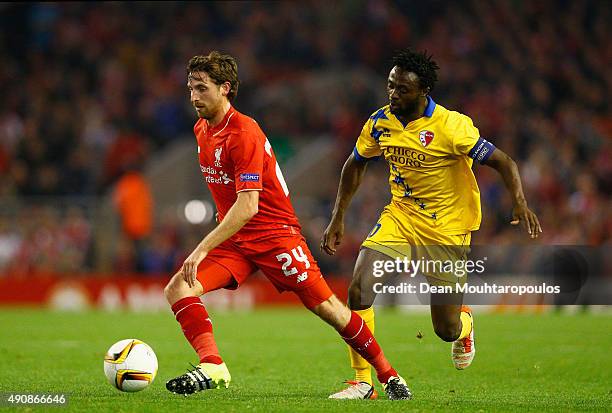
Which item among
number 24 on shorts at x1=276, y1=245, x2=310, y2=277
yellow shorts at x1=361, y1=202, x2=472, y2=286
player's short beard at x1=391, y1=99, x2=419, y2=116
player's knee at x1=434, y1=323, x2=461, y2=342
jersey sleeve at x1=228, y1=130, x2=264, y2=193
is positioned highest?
player's short beard at x1=391, y1=99, x2=419, y2=116

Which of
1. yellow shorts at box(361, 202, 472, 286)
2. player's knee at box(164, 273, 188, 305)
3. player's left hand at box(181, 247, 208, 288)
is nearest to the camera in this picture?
player's left hand at box(181, 247, 208, 288)

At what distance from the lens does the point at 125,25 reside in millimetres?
24672

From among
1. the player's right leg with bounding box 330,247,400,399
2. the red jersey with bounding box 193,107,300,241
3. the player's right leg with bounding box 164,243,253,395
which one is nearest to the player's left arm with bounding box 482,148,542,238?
the player's right leg with bounding box 330,247,400,399

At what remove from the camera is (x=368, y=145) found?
25.5 ft

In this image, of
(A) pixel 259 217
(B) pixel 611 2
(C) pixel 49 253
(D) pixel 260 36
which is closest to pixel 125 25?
(D) pixel 260 36

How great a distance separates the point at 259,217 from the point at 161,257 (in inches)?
469

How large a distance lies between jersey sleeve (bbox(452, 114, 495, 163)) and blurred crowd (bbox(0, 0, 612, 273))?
30.7 feet

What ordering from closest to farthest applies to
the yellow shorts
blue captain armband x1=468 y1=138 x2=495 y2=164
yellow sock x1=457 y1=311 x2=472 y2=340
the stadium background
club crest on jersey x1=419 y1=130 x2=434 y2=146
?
1. blue captain armband x1=468 y1=138 x2=495 y2=164
2. club crest on jersey x1=419 y1=130 x2=434 y2=146
3. the yellow shorts
4. yellow sock x1=457 y1=311 x2=472 y2=340
5. the stadium background

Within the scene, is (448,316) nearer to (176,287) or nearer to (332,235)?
(332,235)

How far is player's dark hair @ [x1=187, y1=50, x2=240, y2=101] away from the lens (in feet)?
22.5

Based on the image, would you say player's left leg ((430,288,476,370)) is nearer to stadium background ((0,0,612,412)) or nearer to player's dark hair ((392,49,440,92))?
stadium background ((0,0,612,412))

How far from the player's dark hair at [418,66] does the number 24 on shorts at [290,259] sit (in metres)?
1.48

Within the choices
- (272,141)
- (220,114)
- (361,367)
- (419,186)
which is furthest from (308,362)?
(272,141)

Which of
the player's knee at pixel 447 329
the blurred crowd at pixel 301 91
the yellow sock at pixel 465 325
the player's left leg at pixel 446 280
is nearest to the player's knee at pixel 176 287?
the player's left leg at pixel 446 280
